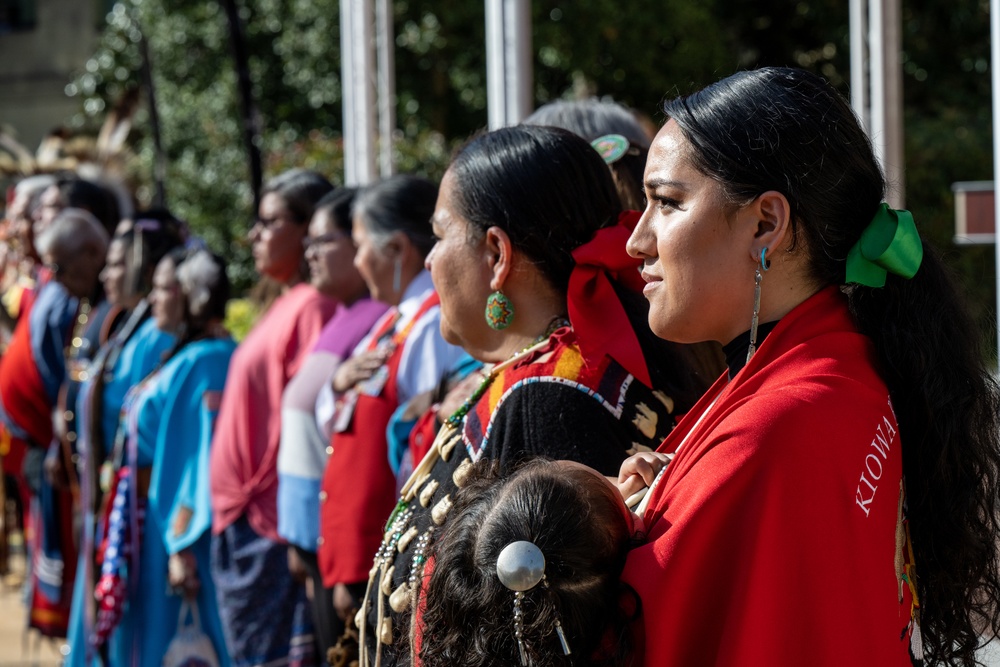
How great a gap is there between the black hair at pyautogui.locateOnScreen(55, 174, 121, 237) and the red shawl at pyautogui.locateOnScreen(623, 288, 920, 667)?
17.2 ft

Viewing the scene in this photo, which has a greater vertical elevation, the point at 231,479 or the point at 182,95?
the point at 182,95

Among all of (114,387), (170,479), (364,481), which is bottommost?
(170,479)

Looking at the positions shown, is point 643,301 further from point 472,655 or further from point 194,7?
point 194,7

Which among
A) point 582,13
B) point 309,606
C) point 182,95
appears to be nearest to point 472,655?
point 309,606

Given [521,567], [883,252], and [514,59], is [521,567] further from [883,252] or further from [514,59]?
[514,59]

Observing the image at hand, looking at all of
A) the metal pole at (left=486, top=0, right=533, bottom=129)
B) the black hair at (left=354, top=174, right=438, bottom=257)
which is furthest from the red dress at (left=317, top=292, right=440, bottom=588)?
the metal pole at (left=486, top=0, right=533, bottom=129)

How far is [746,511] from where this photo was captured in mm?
1354

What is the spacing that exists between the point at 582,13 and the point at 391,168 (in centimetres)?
563

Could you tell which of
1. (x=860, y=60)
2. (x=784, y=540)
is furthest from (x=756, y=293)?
(x=860, y=60)

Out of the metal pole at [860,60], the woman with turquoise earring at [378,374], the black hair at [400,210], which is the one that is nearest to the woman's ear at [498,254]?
the woman with turquoise earring at [378,374]

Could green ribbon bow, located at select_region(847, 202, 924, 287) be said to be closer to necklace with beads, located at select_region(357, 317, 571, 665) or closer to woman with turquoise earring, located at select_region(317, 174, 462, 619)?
necklace with beads, located at select_region(357, 317, 571, 665)

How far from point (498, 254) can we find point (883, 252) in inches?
31.4

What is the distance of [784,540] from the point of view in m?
1.34

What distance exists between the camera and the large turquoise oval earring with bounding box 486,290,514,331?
215 centimetres
